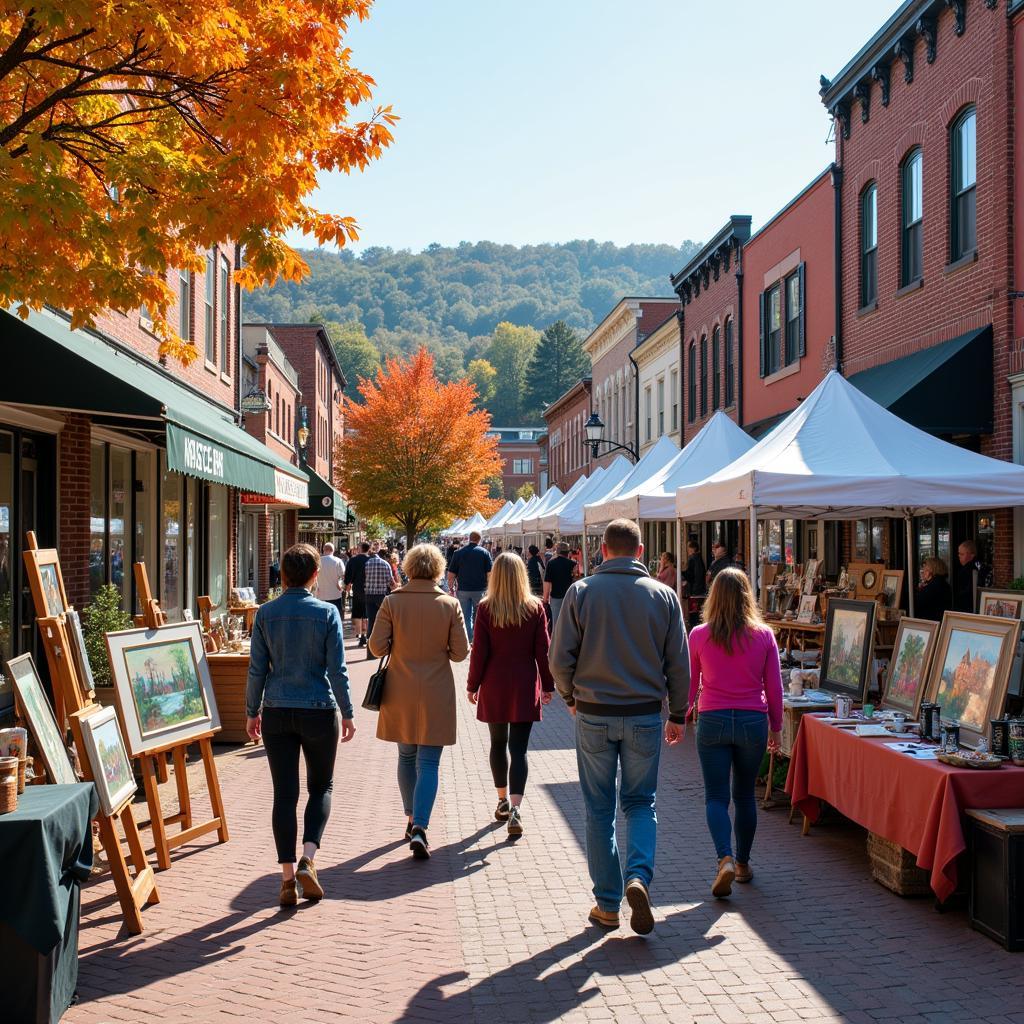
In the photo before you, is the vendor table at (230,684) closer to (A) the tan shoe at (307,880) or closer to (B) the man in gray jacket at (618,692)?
(A) the tan shoe at (307,880)

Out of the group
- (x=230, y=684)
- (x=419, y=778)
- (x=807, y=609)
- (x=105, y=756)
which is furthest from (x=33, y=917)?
(x=807, y=609)

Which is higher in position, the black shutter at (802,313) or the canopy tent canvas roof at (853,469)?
the black shutter at (802,313)

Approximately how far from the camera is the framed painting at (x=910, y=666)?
7883 millimetres

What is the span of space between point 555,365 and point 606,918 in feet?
379

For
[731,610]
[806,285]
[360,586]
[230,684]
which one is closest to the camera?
[731,610]

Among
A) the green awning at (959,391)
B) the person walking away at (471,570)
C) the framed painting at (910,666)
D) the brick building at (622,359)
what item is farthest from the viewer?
the brick building at (622,359)

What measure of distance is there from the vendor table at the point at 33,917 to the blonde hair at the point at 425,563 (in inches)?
124

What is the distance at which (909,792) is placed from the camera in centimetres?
639

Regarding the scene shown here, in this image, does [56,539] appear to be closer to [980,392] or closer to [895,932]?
[895,932]

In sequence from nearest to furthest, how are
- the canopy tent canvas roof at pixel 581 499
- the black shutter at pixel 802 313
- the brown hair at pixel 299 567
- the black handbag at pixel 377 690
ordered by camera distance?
the brown hair at pixel 299 567
the black handbag at pixel 377 690
the black shutter at pixel 802 313
the canopy tent canvas roof at pixel 581 499

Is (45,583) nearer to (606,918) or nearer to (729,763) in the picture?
(606,918)

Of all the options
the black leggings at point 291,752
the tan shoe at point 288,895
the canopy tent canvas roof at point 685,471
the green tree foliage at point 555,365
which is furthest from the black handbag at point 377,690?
the green tree foliage at point 555,365

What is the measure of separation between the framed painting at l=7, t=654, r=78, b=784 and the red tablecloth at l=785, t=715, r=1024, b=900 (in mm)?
4610

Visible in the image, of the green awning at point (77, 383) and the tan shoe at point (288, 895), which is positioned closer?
the tan shoe at point (288, 895)
